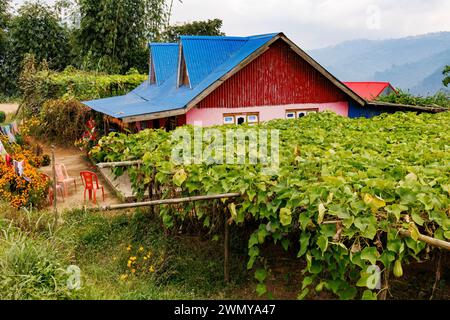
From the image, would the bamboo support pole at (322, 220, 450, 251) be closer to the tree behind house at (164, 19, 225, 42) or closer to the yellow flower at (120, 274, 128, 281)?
the yellow flower at (120, 274, 128, 281)

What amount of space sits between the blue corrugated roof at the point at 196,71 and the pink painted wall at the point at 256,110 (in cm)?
69

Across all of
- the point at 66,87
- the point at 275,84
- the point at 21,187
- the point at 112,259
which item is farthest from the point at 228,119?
the point at 66,87

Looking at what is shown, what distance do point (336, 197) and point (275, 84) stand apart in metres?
11.4

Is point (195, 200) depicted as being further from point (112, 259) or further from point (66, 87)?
point (66, 87)

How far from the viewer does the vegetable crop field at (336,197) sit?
160 inches

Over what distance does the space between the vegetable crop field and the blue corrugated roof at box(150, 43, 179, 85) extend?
417 inches

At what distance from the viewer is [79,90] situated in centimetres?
2167

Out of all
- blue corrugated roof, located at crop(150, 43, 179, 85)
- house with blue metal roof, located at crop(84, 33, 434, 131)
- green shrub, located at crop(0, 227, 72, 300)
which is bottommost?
green shrub, located at crop(0, 227, 72, 300)

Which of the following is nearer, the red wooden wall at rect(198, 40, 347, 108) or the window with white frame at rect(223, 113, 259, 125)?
the red wooden wall at rect(198, 40, 347, 108)

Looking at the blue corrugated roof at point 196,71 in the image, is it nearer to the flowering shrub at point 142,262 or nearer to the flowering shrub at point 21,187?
the flowering shrub at point 21,187

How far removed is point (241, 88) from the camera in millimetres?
14727

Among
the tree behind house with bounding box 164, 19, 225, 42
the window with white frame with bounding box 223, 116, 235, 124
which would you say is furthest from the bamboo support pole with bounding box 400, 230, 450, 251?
the tree behind house with bounding box 164, 19, 225, 42

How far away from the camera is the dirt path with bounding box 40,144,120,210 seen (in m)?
10.9
